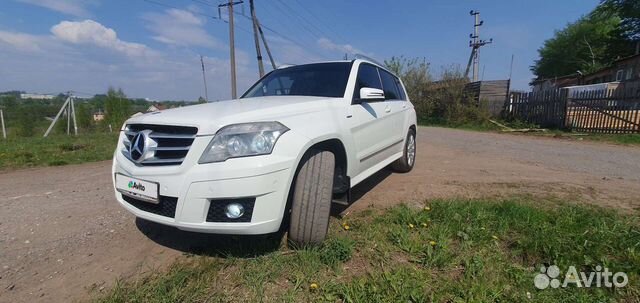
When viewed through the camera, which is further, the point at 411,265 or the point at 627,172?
the point at 627,172

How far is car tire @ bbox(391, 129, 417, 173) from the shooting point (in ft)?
15.8

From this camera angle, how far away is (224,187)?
1901 millimetres

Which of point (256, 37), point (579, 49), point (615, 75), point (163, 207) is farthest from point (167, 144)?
point (579, 49)

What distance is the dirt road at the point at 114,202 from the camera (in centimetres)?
218

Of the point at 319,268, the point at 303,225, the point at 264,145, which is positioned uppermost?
the point at 264,145

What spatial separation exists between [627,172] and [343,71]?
5.12 metres

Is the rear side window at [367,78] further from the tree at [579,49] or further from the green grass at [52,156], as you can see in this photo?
the tree at [579,49]

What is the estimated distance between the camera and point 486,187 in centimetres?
397

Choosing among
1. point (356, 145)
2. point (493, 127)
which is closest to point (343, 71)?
point (356, 145)

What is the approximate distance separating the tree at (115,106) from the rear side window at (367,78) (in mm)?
40247

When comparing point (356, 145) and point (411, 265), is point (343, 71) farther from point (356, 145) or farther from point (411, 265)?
point (411, 265)

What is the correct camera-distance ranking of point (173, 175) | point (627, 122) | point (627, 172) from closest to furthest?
1. point (173, 175)
2. point (627, 172)
3. point (627, 122)

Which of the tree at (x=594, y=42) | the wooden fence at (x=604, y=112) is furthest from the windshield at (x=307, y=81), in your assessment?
the tree at (x=594, y=42)

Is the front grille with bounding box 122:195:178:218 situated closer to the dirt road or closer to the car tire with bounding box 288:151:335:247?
the dirt road
